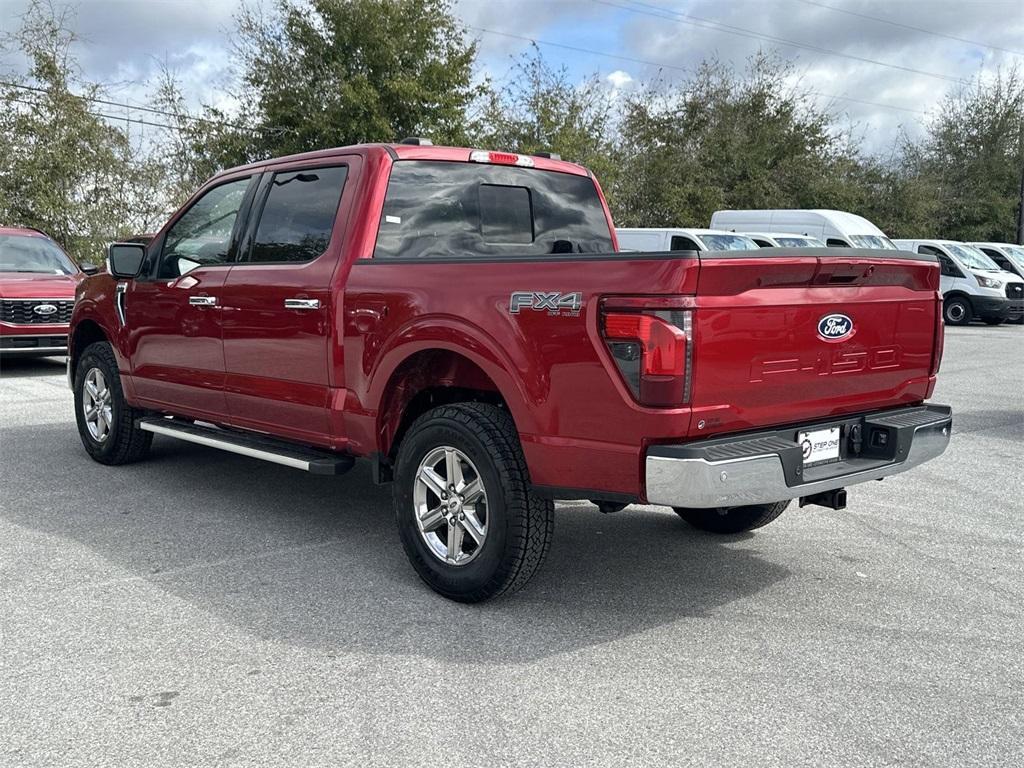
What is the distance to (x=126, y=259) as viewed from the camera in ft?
20.7

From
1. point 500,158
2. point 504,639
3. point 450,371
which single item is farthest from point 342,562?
point 500,158

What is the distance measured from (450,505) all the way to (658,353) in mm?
1263

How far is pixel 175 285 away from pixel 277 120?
73.2 feet

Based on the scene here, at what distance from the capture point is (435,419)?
4348 mm

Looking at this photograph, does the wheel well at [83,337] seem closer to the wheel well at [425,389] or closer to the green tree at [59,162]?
the wheel well at [425,389]

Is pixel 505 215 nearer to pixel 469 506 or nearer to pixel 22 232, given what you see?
pixel 469 506

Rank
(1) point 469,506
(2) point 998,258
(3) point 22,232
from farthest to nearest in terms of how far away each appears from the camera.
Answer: (2) point 998,258 < (3) point 22,232 < (1) point 469,506

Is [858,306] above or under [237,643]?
above

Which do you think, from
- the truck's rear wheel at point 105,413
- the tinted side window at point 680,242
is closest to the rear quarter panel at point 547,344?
the truck's rear wheel at point 105,413

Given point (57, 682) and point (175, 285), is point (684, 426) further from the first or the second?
point (175, 285)

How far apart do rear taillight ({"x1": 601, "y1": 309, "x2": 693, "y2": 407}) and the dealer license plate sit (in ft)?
2.25

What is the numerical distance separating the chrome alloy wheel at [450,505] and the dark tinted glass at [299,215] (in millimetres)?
1365

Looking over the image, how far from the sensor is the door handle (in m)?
4.91

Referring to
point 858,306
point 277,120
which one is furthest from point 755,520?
point 277,120
